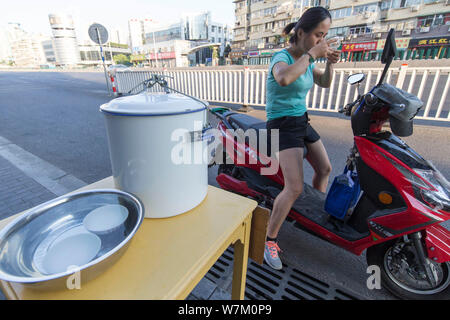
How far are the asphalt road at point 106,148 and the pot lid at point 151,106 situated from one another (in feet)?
5.14

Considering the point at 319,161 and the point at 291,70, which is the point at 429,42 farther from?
the point at 291,70

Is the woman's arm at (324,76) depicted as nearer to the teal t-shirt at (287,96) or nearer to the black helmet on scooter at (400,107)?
the teal t-shirt at (287,96)

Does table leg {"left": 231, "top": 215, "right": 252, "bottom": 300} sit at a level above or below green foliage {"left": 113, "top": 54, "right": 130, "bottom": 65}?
below

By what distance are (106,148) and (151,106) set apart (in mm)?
3954

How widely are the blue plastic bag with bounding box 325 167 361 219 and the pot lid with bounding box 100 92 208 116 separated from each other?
4.53 ft

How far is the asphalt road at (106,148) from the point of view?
5.91 feet

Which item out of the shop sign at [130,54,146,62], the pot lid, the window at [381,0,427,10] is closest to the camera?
the pot lid

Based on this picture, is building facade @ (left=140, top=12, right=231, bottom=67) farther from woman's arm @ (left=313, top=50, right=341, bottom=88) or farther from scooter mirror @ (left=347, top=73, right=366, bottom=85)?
scooter mirror @ (left=347, top=73, right=366, bottom=85)

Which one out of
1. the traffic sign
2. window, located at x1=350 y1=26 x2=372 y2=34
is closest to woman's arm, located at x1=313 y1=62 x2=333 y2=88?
the traffic sign

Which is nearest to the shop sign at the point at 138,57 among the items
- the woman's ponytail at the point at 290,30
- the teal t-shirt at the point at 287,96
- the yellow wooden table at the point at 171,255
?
the woman's ponytail at the point at 290,30

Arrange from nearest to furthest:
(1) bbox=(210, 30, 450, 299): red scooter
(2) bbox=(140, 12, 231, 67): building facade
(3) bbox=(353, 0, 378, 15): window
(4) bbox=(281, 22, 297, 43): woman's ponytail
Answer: (1) bbox=(210, 30, 450, 299): red scooter
(4) bbox=(281, 22, 297, 43): woman's ponytail
(3) bbox=(353, 0, 378, 15): window
(2) bbox=(140, 12, 231, 67): building facade

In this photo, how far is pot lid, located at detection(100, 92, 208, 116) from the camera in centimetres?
75
